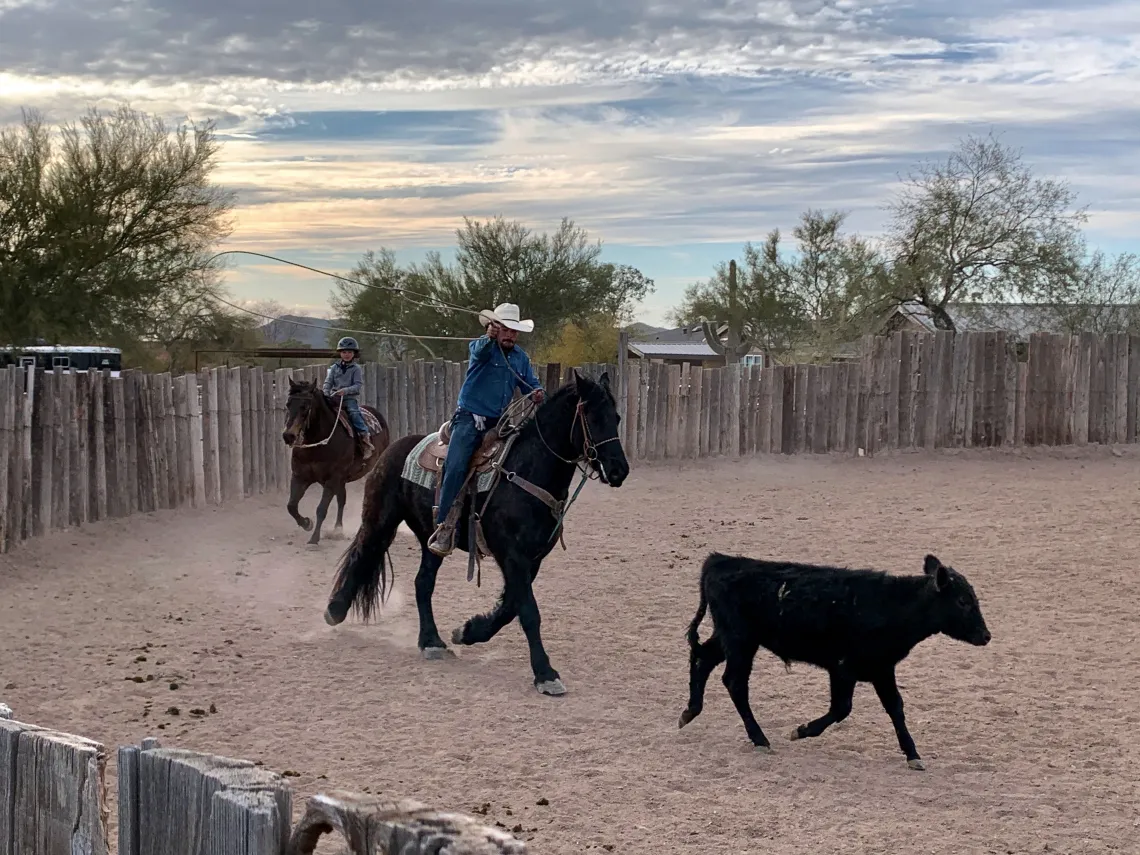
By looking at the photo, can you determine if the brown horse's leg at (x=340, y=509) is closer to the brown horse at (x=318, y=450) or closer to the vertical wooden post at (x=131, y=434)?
the brown horse at (x=318, y=450)

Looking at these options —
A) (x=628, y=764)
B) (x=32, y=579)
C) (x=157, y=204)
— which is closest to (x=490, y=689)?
(x=628, y=764)

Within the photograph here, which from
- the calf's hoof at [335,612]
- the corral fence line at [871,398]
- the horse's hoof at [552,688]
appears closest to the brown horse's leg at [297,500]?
the corral fence line at [871,398]

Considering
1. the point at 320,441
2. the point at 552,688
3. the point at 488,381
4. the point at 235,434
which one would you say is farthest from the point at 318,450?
the point at 552,688

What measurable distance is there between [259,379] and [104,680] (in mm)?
8905

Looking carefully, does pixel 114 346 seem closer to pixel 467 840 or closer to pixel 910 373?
pixel 910 373

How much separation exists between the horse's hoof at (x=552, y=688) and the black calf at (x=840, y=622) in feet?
4.41

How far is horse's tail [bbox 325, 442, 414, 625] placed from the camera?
895 cm

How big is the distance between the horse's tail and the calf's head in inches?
162

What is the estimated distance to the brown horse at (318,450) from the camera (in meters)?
13.1

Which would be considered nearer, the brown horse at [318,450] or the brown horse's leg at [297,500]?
the brown horse at [318,450]

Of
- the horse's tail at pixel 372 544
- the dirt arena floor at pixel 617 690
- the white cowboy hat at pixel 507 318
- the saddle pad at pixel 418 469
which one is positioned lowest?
the dirt arena floor at pixel 617 690

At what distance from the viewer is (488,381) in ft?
27.3

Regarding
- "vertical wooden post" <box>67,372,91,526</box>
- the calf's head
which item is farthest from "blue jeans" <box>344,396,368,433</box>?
the calf's head

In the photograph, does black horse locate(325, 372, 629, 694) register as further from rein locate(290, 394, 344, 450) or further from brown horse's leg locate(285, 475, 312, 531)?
brown horse's leg locate(285, 475, 312, 531)
